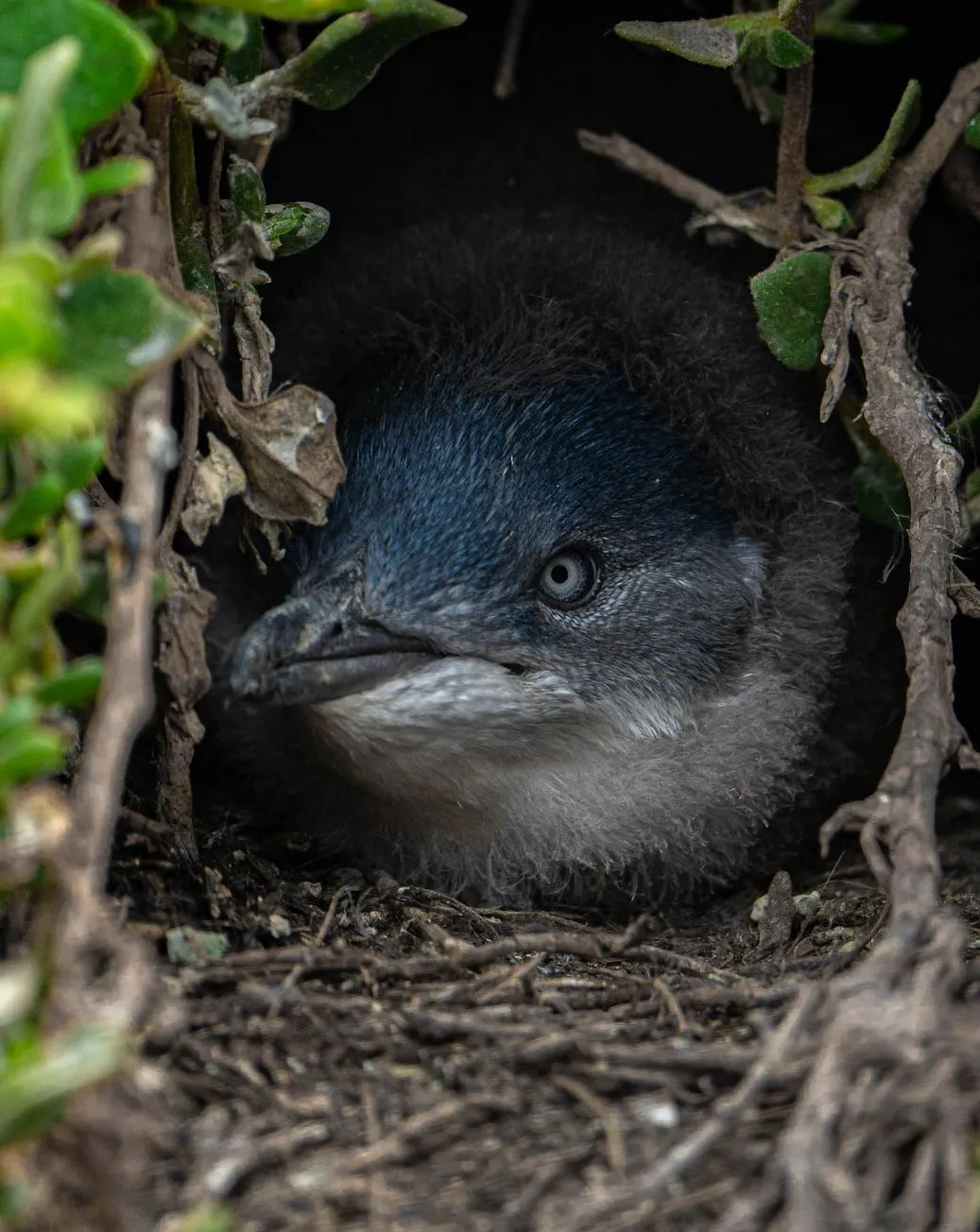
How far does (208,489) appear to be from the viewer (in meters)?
1.89

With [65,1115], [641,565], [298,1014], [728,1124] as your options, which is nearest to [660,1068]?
[728,1124]

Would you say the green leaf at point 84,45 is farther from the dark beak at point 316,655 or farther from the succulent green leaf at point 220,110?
the dark beak at point 316,655

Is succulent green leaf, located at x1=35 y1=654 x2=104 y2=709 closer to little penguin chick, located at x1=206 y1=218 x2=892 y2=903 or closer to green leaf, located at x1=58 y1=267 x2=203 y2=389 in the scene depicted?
green leaf, located at x1=58 y1=267 x2=203 y2=389

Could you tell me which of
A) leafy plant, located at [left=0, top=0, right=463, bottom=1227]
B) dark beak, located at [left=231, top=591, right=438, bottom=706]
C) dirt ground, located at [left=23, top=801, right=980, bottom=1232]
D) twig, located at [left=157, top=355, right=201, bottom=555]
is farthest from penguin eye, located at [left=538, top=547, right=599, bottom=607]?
leafy plant, located at [left=0, top=0, right=463, bottom=1227]

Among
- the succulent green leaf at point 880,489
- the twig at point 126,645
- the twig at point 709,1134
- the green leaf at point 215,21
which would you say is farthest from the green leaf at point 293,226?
the twig at point 709,1134

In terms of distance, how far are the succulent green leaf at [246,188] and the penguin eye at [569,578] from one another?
81 centimetres

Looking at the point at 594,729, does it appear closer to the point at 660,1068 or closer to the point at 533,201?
the point at 660,1068

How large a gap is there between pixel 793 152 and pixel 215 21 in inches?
48.8

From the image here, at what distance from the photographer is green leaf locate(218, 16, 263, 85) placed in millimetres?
1841

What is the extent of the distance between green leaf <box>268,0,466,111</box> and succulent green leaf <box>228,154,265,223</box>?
0.37 ft

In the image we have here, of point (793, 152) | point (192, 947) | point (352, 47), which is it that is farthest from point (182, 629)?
point (793, 152)

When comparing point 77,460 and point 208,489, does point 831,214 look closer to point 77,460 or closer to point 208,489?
point 208,489

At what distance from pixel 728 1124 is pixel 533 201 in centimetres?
244

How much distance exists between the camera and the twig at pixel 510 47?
3254 millimetres
